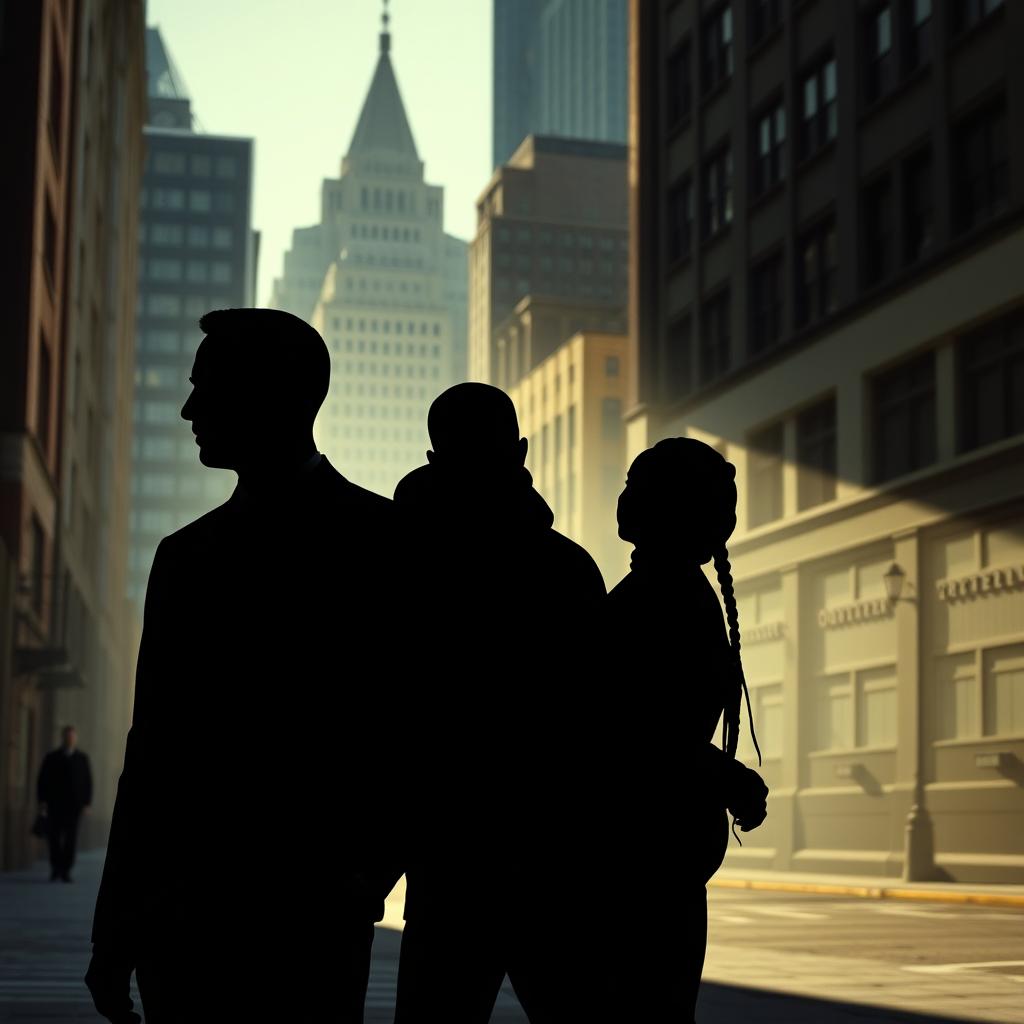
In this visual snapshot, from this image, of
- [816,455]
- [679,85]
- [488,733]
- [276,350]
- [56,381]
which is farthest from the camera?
[679,85]

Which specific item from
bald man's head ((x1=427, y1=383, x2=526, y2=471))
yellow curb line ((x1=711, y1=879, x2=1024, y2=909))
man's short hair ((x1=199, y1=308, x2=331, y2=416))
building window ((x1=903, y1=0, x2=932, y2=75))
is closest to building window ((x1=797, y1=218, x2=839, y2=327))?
building window ((x1=903, y1=0, x2=932, y2=75))

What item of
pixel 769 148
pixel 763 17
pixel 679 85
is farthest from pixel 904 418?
pixel 679 85

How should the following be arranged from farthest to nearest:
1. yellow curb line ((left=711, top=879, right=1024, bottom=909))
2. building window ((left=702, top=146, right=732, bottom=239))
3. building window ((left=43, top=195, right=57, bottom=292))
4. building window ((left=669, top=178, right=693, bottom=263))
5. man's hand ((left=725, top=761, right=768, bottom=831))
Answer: building window ((left=669, top=178, right=693, bottom=263)) → building window ((left=702, top=146, right=732, bottom=239)) → building window ((left=43, top=195, right=57, bottom=292)) → yellow curb line ((left=711, top=879, right=1024, bottom=909)) → man's hand ((left=725, top=761, right=768, bottom=831))

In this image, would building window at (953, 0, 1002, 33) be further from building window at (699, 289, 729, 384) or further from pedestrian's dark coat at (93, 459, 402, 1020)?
pedestrian's dark coat at (93, 459, 402, 1020)

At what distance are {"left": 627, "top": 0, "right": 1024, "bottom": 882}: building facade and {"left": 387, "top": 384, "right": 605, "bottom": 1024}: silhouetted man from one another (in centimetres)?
2334

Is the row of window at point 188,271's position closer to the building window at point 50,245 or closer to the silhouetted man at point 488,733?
the building window at point 50,245

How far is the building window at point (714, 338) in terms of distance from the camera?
40094mm

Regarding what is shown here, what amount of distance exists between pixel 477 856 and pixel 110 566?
211 feet

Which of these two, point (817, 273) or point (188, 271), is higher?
point (188, 271)

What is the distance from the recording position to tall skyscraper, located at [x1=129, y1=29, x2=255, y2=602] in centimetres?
17625

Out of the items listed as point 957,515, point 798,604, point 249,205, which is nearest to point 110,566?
point 798,604

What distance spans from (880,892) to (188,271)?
160325mm

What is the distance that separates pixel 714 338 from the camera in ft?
133

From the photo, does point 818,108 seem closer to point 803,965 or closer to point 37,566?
point 37,566
